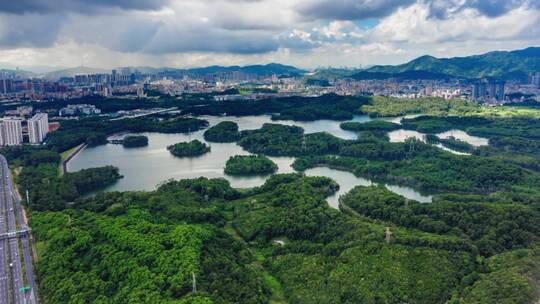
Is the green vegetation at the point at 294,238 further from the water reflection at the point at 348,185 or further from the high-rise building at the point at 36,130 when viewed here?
the high-rise building at the point at 36,130

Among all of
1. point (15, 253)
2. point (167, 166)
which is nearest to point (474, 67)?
point (167, 166)

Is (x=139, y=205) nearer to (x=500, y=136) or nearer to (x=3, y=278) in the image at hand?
(x=3, y=278)

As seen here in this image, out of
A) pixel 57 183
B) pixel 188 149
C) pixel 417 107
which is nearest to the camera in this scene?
pixel 57 183

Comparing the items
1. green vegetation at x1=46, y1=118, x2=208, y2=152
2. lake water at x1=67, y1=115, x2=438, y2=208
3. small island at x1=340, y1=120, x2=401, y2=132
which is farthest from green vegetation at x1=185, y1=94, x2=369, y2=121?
lake water at x1=67, y1=115, x2=438, y2=208

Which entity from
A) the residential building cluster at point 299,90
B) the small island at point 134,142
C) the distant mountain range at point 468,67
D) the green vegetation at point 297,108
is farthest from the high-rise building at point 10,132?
the distant mountain range at point 468,67

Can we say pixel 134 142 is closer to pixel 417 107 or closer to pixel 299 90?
pixel 417 107
